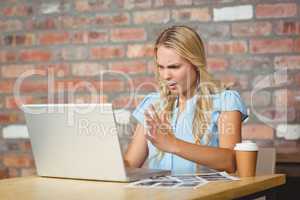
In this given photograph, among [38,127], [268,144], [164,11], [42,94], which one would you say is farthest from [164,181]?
[42,94]

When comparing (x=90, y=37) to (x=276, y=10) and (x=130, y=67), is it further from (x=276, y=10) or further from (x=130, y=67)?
(x=276, y=10)

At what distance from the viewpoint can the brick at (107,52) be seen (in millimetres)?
3180

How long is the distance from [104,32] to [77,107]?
157 centimetres

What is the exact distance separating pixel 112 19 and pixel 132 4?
141mm

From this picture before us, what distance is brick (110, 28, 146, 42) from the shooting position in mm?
3139

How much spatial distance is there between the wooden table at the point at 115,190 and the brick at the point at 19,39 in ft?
5.33

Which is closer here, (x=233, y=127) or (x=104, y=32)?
(x=233, y=127)

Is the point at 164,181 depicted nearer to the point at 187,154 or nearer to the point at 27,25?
the point at 187,154

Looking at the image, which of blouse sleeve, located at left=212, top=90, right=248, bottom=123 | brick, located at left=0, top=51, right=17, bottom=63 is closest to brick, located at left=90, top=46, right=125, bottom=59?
brick, located at left=0, top=51, right=17, bottom=63

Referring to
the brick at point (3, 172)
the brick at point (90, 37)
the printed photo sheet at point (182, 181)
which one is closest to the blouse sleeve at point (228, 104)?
the printed photo sheet at point (182, 181)

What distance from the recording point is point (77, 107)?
5.54 feet

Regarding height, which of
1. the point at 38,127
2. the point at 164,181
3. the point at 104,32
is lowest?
the point at 164,181

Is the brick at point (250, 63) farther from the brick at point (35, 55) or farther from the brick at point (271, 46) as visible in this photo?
the brick at point (35, 55)

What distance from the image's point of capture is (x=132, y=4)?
10.4 ft
